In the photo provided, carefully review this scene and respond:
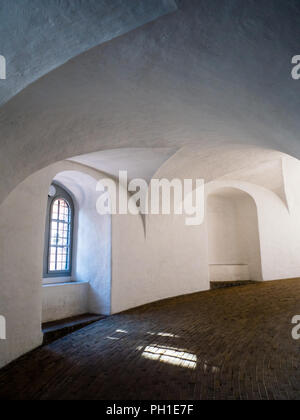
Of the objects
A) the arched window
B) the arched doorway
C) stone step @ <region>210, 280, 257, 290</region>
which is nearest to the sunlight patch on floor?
the arched window

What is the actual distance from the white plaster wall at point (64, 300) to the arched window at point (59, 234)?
1.75 ft

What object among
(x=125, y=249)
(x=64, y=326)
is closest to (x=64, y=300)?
(x=64, y=326)

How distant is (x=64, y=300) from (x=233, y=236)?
9.54 m

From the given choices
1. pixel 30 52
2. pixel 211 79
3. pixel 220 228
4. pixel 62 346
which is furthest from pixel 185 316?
pixel 220 228

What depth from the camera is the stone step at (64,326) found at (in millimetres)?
5595

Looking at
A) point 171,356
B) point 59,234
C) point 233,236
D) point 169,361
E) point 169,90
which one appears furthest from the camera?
point 233,236

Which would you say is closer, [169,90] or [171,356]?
[169,90]

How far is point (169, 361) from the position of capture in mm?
4234

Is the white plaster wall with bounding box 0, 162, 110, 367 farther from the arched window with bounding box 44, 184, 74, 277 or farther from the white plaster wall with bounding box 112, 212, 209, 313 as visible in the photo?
the white plaster wall with bounding box 112, 212, 209, 313

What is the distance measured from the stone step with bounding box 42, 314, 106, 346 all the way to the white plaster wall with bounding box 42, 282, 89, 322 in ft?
0.77

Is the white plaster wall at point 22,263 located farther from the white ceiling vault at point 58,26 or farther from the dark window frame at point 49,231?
the white ceiling vault at point 58,26

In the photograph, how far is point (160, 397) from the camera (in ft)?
10.4

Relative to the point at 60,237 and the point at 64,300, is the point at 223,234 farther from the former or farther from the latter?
the point at 64,300
